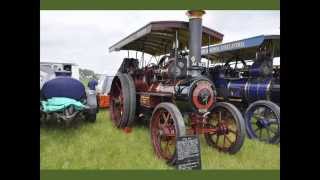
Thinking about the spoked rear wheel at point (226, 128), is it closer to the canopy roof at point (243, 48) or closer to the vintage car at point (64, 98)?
the canopy roof at point (243, 48)

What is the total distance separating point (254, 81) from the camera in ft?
23.1

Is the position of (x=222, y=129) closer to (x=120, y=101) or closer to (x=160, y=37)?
(x=160, y=37)

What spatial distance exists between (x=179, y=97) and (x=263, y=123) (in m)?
1.69

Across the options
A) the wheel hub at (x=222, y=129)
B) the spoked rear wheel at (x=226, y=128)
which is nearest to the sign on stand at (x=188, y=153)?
the spoked rear wheel at (x=226, y=128)

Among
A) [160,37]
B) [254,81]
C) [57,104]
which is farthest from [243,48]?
[57,104]

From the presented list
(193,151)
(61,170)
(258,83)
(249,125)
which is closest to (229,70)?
(258,83)

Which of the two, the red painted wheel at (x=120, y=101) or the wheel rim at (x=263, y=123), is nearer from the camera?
the wheel rim at (x=263, y=123)

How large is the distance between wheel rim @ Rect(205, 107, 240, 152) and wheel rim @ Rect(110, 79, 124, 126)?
1.96m

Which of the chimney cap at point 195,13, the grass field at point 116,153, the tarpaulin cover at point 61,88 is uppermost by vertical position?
the chimney cap at point 195,13

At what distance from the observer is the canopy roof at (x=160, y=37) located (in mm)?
5205

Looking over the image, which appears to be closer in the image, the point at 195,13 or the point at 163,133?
the point at 163,133

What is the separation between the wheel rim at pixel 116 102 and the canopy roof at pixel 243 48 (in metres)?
1.82

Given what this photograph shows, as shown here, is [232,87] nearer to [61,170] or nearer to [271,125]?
[271,125]

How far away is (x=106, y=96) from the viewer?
30.1 feet
